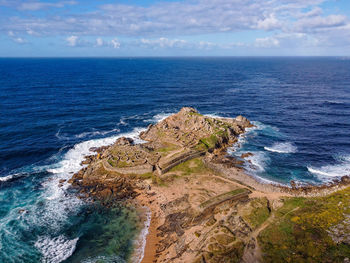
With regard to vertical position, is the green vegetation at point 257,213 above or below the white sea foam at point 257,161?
below

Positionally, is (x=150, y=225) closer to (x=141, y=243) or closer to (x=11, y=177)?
(x=141, y=243)

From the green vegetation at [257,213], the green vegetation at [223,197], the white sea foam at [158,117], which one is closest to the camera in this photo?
the green vegetation at [257,213]

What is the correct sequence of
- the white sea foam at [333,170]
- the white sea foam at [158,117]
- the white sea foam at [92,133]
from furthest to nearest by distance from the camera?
the white sea foam at [158,117], the white sea foam at [92,133], the white sea foam at [333,170]

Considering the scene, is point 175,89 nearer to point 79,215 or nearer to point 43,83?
point 43,83

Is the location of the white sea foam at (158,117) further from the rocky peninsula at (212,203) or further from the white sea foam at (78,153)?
the rocky peninsula at (212,203)

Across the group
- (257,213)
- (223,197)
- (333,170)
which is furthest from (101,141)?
(333,170)

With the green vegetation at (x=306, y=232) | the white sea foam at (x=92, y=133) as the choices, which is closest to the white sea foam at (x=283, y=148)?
the green vegetation at (x=306, y=232)

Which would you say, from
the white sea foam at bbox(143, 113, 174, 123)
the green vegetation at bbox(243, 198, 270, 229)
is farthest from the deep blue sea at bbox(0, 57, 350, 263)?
the green vegetation at bbox(243, 198, 270, 229)

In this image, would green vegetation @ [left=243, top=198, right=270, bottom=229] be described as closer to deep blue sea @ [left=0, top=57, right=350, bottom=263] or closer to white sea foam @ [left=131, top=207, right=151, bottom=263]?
deep blue sea @ [left=0, top=57, right=350, bottom=263]
